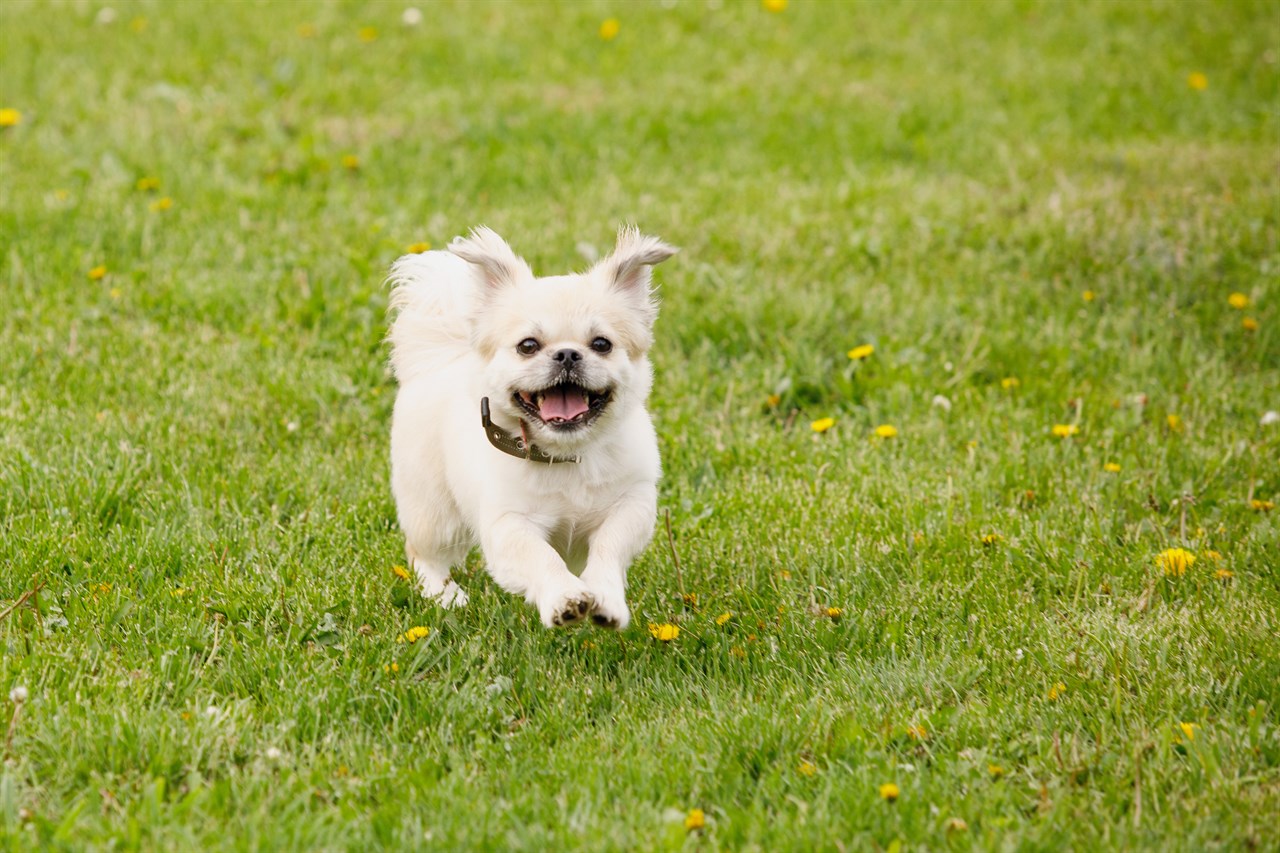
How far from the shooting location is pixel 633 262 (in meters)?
3.74

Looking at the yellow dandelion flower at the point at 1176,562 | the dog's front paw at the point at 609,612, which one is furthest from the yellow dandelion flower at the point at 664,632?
the yellow dandelion flower at the point at 1176,562

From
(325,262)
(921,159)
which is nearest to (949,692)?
(325,262)

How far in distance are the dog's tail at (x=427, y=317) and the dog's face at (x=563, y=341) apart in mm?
329

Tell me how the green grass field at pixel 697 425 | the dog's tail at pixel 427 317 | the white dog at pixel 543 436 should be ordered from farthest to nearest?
the dog's tail at pixel 427 317 < the white dog at pixel 543 436 < the green grass field at pixel 697 425

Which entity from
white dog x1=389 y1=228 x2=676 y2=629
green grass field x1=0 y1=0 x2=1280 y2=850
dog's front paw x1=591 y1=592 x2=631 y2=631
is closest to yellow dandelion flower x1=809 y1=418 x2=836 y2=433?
green grass field x1=0 y1=0 x2=1280 y2=850

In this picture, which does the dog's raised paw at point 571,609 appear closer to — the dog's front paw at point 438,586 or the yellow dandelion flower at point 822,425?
the dog's front paw at point 438,586

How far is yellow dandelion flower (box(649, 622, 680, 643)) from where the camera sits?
12.2ft

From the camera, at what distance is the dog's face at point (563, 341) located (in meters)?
3.52

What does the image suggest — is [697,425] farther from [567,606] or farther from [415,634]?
[567,606]

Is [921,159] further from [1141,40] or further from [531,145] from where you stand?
[1141,40]

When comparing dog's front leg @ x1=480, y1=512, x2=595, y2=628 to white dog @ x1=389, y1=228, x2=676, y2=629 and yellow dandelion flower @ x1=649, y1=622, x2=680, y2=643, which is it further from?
yellow dandelion flower @ x1=649, y1=622, x2=680, y2=643

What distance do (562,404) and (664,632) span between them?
2.25ft

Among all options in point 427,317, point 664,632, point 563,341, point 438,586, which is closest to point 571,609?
point 664,632

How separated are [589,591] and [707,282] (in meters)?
3.09
